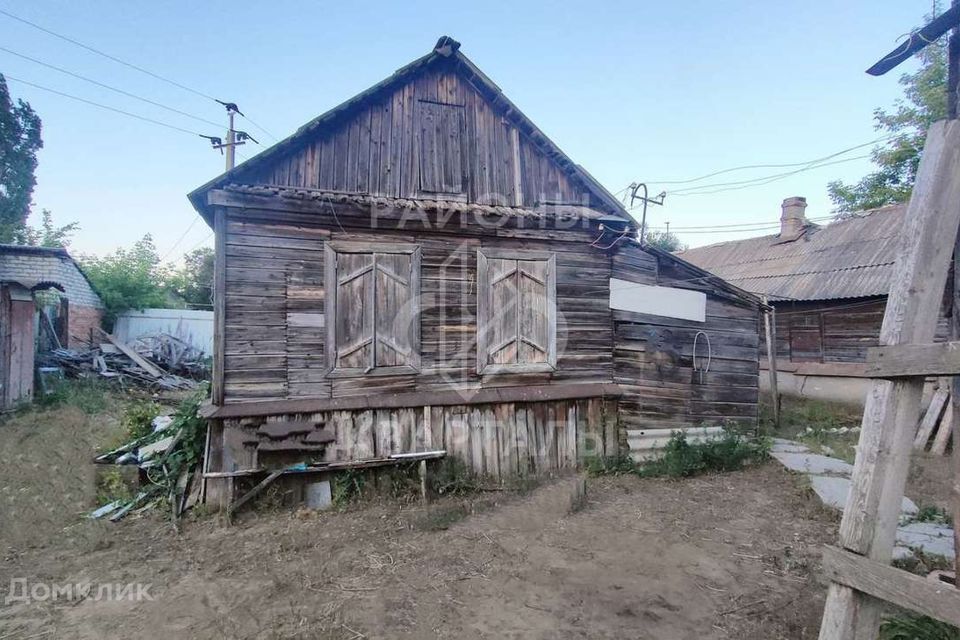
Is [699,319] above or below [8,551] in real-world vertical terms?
above

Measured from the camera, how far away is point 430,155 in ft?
23.0

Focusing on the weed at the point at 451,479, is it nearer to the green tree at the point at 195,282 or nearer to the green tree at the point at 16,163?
the green tree at the point at 195,282

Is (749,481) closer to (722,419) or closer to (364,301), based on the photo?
(722,419)

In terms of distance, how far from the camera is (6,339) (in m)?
10.4

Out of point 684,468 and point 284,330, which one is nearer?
point 284,330

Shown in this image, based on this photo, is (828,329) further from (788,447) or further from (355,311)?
(355,311)

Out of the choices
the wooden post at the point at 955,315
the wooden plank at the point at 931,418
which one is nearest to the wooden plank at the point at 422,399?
the wooden post at the point at 955,315

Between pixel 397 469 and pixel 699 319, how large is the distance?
5510 mm

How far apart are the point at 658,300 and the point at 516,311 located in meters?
2.58

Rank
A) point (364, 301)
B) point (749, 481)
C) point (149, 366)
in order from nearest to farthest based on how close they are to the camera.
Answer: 1. point (364, 301)
2. point (749, 481)
3. point (149, 366)

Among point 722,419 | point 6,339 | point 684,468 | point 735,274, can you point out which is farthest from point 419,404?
point 735,274

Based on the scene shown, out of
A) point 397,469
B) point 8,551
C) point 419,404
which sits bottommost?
point 8,551

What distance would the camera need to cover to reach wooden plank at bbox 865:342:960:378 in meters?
2.22

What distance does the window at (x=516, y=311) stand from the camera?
697cm
